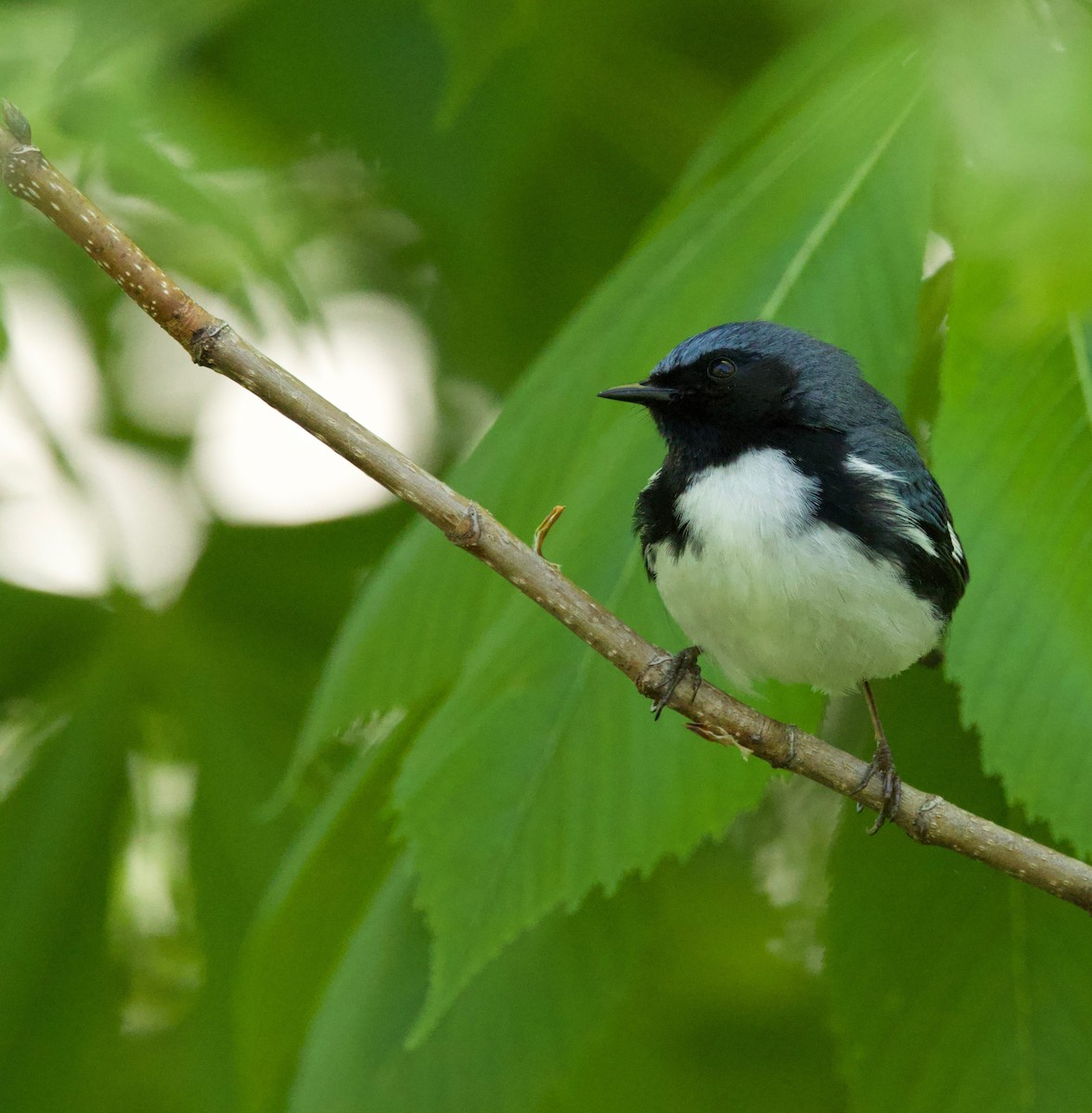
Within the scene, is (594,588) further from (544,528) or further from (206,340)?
(206,340)

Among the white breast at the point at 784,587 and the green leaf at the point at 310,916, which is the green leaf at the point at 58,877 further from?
the white breast at the point at 784,587

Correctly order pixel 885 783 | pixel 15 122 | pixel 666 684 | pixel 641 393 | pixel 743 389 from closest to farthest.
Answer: pixel 15 122
pixel 666 684
pixel 885 783
pixel 641 393
pixel 743 389

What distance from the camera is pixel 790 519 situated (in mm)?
2264

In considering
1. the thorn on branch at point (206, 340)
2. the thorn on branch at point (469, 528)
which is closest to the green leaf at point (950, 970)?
the thorn on branch at point (469, 528)

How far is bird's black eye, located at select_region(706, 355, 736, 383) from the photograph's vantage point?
8.31 feet

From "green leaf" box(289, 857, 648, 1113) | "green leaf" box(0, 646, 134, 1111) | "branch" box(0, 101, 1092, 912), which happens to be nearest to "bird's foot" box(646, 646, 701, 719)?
"branch" box(0, 101, 1092, 912)

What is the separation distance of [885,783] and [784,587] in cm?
40

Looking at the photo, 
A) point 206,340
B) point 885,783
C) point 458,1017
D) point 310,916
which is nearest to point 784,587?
point 885,783

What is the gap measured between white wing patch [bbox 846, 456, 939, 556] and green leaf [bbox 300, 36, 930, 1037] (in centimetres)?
43

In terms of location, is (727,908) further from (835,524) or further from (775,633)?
(835,524)

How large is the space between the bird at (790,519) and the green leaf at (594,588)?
125 millimetres

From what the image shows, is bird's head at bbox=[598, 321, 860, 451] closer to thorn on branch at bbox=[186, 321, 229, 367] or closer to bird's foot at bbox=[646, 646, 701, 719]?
bird's foot at bbox=[646, 646, 701, 719]

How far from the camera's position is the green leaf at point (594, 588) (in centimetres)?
181

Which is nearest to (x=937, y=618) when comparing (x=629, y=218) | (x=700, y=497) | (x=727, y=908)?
(x=700, y=497)
